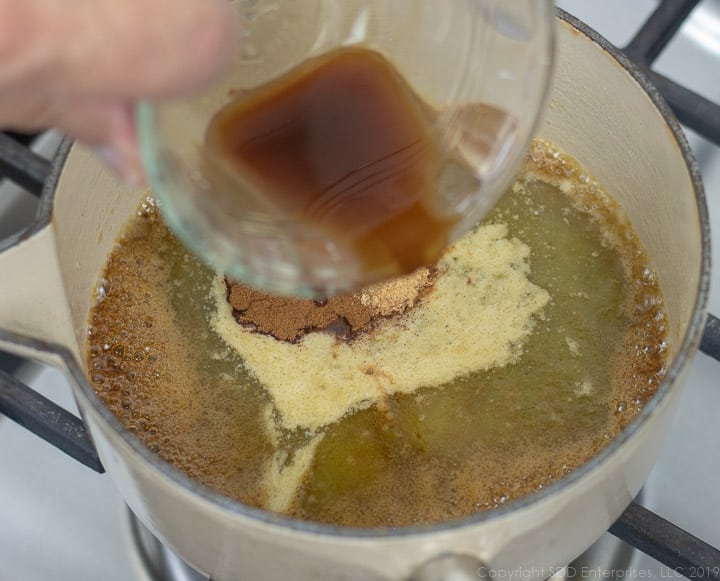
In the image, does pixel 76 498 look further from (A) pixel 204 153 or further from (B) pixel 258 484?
(A) pixel 204 153

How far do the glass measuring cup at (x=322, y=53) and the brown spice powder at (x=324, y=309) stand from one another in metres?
0.19

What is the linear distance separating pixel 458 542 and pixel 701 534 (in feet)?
1.26

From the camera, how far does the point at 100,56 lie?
0.41 meters

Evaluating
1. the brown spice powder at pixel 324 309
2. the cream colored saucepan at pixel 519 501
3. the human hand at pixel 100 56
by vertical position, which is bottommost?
the brown spice powder at pixel 324 309

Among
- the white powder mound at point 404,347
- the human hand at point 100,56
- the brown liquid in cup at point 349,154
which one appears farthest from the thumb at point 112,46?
the white powder mound at point 404,347

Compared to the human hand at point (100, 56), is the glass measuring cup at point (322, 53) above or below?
below

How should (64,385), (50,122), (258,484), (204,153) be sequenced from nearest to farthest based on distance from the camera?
(50,122) → (204,153) → (258,484) → (64,385)

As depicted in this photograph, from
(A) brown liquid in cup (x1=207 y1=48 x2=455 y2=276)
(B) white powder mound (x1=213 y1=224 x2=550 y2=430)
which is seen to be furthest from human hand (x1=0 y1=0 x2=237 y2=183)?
(B) white powder mound (x1=213 y1=224 x2=550 y2=430)

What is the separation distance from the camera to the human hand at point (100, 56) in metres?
0.39

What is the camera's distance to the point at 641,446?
548 millimetres

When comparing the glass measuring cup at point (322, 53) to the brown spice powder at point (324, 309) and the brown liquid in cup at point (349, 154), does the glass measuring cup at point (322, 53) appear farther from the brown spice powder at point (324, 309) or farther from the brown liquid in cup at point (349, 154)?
the brown spice powder at point (324, 309)

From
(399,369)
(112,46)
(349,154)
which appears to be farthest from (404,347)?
(112,46)

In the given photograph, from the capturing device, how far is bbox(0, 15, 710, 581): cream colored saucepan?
0.50 metres

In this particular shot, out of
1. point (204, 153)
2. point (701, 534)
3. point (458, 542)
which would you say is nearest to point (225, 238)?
point (204, 153)
